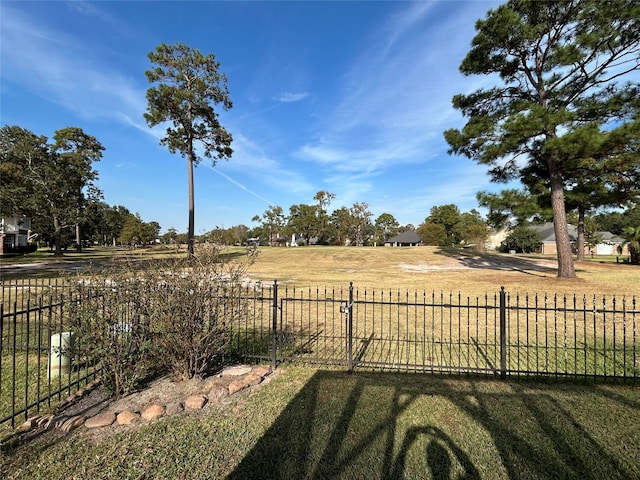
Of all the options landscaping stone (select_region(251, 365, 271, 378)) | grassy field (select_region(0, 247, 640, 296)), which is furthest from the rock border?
grassy field (select_region(0, 247, 640, 296))

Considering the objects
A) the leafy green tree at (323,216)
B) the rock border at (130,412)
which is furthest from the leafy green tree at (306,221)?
the rock border at (130,412)

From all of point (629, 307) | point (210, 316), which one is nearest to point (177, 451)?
point (210, 316)

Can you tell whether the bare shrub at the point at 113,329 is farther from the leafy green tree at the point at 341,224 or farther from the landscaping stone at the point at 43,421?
the leafy green tree at the point at 341,224

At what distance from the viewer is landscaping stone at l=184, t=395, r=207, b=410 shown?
368 centimetres

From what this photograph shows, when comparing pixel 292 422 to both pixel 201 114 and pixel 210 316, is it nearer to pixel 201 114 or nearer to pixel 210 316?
pixel 210 316

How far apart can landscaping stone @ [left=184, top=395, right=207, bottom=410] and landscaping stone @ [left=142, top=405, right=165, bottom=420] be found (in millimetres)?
269

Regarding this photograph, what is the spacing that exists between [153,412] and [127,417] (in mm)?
245

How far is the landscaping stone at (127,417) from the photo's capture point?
336 centimetres

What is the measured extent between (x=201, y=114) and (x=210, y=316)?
23.4 m

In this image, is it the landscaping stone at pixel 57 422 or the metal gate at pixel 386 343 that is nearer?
the landscaping stone at pixel 57 422

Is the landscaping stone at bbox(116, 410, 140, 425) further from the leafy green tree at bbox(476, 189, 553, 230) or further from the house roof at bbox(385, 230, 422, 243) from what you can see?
the house roof at bbox(385, 230, 422, 243)

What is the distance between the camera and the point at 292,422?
341 centimetres

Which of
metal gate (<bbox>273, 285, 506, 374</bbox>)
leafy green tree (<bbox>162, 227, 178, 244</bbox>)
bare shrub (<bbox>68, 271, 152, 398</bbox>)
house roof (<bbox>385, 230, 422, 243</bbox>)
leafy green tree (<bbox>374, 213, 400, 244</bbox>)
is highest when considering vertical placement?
leafy green tree (<bbox>374, 213, 400, 244</bbox>)

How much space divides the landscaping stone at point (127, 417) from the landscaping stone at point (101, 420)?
0.06m
